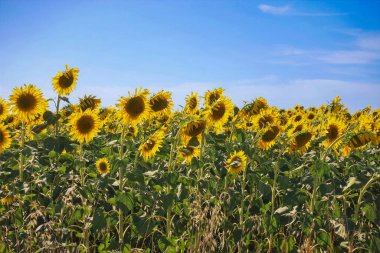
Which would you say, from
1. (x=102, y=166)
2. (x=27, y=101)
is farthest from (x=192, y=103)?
(x=27, y=101)

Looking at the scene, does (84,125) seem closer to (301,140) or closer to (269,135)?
(269,135)

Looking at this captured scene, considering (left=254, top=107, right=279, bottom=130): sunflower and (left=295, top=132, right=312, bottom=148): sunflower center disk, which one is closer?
(left=295, top=132, right=312, bottom=148): sunflower center disk

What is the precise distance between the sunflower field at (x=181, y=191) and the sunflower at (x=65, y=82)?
2cm

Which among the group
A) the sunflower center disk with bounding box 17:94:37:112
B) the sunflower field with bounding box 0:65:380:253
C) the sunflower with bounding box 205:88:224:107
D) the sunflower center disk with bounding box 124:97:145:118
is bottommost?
the sunflower field with bounding box 0:65:380:253

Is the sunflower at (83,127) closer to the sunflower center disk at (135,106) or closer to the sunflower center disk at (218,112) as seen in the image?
the sunflower center disk at (135,106)

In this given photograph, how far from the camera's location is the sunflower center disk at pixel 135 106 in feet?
18.5

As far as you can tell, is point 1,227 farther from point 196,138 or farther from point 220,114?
point 220,114

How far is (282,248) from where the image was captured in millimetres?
5168

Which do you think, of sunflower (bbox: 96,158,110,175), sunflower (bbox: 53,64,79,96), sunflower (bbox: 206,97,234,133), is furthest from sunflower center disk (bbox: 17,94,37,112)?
sunflower (bbox: 206,97,234,133)

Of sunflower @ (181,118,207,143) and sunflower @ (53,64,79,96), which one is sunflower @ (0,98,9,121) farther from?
sunflower @ (181,118,207,143)

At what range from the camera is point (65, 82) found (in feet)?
21.9

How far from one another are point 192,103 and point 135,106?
5.95 feet

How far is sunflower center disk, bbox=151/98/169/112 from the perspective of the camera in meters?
5.92

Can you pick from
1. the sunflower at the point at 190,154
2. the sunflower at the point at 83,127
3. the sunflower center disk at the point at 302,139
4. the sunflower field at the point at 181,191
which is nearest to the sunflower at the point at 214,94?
the sunflower field at the point at 181,191
